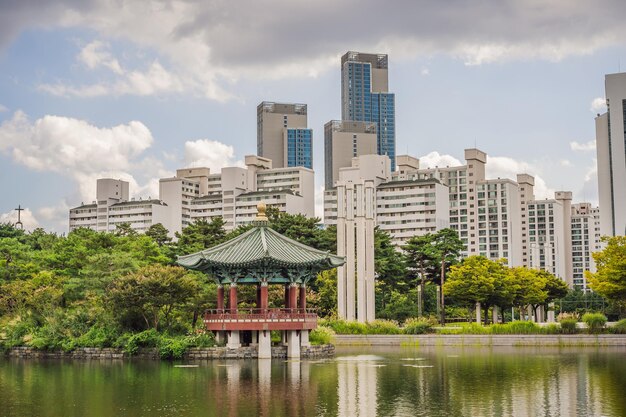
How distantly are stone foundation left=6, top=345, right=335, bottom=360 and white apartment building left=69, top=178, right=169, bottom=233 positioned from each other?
81.3 m

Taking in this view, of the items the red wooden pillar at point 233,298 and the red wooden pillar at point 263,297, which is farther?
the red wooden pillar at point 233,298

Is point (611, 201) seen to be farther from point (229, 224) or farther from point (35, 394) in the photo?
point (35, 394)

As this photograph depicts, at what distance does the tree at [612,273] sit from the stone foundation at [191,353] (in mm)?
18001

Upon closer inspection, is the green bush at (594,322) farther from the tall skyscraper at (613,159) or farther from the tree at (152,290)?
the tall skyscraper at (613,159)

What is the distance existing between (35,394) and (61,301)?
79.1 feet

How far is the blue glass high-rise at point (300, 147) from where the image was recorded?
194 m

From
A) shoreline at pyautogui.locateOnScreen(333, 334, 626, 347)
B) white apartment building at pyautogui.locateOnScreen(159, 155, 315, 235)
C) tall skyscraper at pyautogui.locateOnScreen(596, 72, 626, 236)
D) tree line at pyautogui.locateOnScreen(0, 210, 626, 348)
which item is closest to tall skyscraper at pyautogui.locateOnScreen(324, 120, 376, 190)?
white apartment building at pyautogui.locateOnScreen(159, 155, 315, 235)

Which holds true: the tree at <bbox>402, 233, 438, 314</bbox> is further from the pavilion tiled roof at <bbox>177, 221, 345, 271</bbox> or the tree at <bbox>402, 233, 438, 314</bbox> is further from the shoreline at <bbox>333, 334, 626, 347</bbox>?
the pavilion tiled roof at <bbox>177, 221, 345, 271</bbox>

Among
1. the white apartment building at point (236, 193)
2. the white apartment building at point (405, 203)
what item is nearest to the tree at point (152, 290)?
the white apartment building at point (236, 193)

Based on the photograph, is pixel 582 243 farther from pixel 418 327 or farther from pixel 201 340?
pixel 201 340

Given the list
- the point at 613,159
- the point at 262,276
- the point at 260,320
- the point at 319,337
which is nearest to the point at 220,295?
the point at 262,276

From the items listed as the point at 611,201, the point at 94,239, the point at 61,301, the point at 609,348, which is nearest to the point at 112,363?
the point at 61,301

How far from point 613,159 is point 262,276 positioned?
82.0m

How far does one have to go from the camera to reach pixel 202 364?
3981cm
